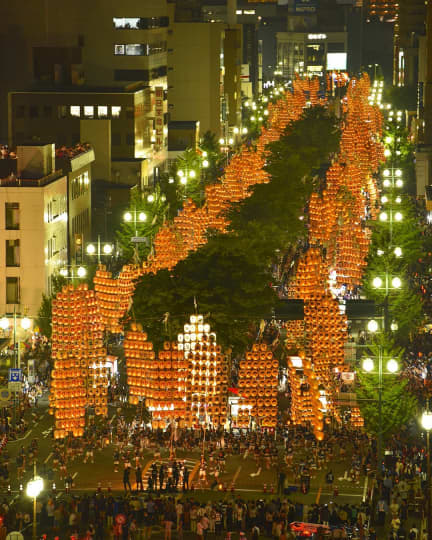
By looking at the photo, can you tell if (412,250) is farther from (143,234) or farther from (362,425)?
(362,425)

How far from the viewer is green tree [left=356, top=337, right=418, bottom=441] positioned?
7019 cm

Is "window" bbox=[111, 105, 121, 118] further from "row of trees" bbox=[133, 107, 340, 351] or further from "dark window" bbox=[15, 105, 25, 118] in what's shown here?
"row of trees" bbox=[133, 107, 340, 351]

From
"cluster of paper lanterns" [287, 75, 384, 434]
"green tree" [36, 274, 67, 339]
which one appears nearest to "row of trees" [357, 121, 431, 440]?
"cluster of paper lanterns" [287, 75, 384, 434]

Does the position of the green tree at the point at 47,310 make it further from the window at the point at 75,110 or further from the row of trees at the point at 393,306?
the window at the point at 75,110

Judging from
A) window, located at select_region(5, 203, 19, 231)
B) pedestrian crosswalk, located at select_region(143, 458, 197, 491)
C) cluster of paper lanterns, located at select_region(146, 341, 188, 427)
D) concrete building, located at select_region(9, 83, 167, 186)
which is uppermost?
concrete building, located at select_region(9, 83, 167, 186)

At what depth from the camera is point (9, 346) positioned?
92438 mm

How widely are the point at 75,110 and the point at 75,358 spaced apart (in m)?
84.0

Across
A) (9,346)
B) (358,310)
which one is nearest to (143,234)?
(9,346)

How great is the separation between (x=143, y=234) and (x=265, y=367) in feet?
160

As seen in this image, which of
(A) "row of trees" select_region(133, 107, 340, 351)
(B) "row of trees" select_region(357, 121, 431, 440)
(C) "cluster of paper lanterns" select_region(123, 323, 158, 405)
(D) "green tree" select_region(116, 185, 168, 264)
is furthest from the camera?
(D) "green tree" select_region(116, 185, 168, 264)

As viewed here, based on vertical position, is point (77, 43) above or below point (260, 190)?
above

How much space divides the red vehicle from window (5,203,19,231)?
156ft

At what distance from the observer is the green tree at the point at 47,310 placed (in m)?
91.2

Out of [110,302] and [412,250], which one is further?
[412,250]
